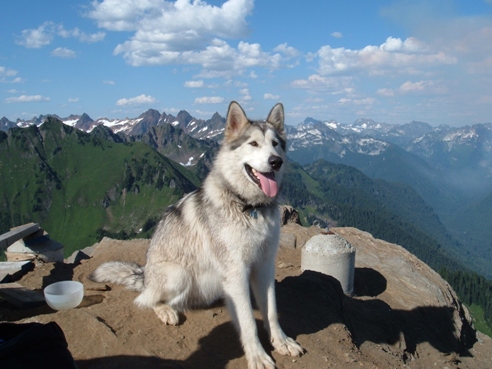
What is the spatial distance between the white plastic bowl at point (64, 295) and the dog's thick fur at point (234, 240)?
4.06 feet

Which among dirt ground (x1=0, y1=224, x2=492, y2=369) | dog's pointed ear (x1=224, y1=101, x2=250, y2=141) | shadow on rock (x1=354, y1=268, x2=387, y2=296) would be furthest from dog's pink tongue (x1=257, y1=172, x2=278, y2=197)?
shadow on rock (x1=354, y1=268, x2=387, y2=296)

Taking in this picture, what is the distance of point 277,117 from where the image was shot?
6.63 m

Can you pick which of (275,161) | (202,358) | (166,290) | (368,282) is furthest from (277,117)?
(368,282)

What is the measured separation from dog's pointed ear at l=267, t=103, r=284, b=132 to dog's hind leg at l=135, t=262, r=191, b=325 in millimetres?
2840

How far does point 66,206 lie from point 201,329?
531 ft

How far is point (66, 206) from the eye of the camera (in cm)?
15325

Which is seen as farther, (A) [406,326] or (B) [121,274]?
(A) [406,326]

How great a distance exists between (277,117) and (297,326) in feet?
12.6

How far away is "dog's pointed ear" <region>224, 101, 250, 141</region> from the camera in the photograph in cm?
622

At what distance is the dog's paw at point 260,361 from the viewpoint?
18.9 feet

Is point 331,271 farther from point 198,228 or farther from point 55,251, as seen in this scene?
point 55,251

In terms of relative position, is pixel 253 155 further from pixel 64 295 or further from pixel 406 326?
pixel 406 326

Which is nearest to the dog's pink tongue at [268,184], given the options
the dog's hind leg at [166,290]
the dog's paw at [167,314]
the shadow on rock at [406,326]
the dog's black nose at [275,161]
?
the dog's black nose at [275,161]

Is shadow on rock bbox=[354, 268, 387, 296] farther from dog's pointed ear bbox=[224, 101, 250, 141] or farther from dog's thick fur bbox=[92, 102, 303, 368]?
dog's pointed ear bbox=[224, 101, 250, 141]
